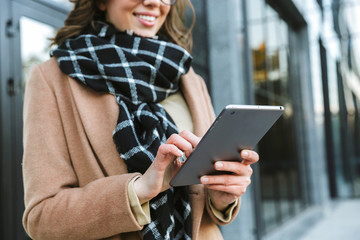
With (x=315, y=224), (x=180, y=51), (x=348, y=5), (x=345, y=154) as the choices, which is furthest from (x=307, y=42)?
(x=180, y=51)

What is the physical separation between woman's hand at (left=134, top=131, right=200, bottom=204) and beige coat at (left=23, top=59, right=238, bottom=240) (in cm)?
5

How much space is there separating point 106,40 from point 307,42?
10290mm

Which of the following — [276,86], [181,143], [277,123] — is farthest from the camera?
[276,86]

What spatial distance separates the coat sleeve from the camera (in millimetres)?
1155

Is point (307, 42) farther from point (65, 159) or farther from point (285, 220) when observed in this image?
point (65, 159)

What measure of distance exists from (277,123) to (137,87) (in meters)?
7.73

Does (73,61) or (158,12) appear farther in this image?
(158,12)

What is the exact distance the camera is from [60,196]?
1.18 metres

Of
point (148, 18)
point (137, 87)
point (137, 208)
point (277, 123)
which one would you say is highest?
point (148, 18)

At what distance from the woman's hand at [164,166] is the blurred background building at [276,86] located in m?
1.46

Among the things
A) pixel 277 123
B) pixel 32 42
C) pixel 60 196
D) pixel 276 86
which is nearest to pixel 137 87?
pixel 60 196

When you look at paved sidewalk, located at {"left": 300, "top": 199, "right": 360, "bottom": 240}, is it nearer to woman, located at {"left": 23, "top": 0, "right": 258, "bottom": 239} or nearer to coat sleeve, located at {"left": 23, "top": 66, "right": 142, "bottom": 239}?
woman, located at {"left": 23, "top": 0, "right": 258, "bottom": 239}

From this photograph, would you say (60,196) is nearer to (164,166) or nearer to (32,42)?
(164,166)

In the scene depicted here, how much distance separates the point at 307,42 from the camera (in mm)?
10859
